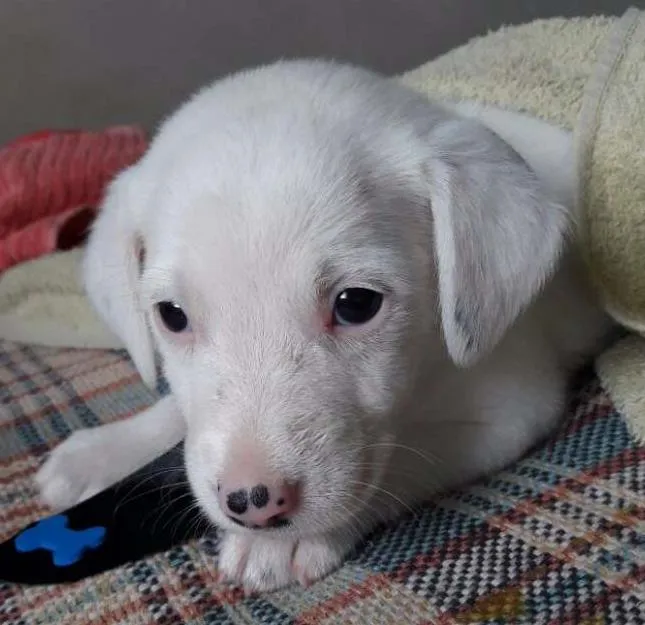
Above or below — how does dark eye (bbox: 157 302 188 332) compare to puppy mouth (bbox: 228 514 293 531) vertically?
above

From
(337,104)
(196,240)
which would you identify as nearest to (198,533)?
(196,240)

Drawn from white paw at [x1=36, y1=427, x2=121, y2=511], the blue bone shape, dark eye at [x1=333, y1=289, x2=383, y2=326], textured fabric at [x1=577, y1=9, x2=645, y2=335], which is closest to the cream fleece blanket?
textured fabric at [x1=577, y1=9, x2=645, y2=335]

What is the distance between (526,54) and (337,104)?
85cm

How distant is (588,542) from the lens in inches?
49.8

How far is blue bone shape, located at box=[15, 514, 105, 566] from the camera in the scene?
4.48ft

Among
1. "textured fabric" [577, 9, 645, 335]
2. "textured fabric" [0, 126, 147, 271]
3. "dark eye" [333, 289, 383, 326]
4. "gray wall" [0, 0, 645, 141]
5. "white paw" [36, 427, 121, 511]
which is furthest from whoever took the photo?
"gray wall" [0, 0, 645, 141]

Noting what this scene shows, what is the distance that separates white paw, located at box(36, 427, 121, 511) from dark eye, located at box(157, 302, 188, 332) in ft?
1.14

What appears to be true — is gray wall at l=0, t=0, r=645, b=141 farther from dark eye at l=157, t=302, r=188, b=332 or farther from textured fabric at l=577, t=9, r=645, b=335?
dark eye at l=157, t=302, r=188, b=332

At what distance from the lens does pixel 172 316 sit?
55.1 inches

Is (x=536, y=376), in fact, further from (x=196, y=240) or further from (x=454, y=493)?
(x=196, y=240)

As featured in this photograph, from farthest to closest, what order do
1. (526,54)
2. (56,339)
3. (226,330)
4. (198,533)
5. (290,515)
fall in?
(56,339), (526,54), (198,533), (226,330), (290,515)

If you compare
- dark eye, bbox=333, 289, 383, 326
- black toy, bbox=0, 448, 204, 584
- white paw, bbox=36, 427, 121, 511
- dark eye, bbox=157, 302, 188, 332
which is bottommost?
white paw, bbox=36, 427, 121, 511

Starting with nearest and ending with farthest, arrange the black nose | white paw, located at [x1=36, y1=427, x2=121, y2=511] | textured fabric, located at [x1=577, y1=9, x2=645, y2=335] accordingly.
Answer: the black nose
white paw, located at [x1=36, y1=427, x2=121, y2=511]
textured fabric, located at [x1=577, y1=9, x2=645, y2=335]

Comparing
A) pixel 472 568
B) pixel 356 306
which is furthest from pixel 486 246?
pixel 472 568
